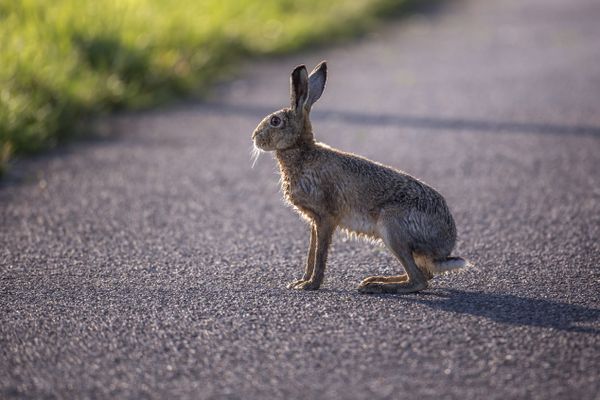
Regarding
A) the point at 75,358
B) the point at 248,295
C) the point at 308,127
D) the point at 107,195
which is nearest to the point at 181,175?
the point at 107,195

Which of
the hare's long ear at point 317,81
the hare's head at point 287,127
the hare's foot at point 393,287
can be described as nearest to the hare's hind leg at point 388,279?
the hare's foot at point 393,287

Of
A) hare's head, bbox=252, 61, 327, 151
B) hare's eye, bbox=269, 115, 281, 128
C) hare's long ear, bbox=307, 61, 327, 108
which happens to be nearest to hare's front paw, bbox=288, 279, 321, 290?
hare's head, bbox=252, 61, 327, 151

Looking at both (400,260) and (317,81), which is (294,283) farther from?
(317,81)

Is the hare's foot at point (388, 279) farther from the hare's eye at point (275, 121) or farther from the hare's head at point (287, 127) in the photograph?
the hare's eye at point (275, 121)

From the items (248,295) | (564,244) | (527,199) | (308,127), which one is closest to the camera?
(248,295)

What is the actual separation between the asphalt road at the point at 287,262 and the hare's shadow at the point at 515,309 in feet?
0.05

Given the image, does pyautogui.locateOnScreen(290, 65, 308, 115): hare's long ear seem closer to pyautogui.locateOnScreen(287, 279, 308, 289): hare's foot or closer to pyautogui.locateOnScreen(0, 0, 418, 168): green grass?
pyautogui.locateOnScreen(287, 279, 308, 289): hare's foot

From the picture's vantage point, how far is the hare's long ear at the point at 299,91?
5.46 m

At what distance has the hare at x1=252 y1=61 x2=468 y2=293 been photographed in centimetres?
518

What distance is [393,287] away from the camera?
5.14m

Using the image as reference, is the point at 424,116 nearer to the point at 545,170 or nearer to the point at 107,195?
the point at 545,170

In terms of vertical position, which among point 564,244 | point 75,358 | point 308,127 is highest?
point 308,127

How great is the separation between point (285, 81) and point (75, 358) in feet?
26.2

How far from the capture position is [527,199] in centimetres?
722
